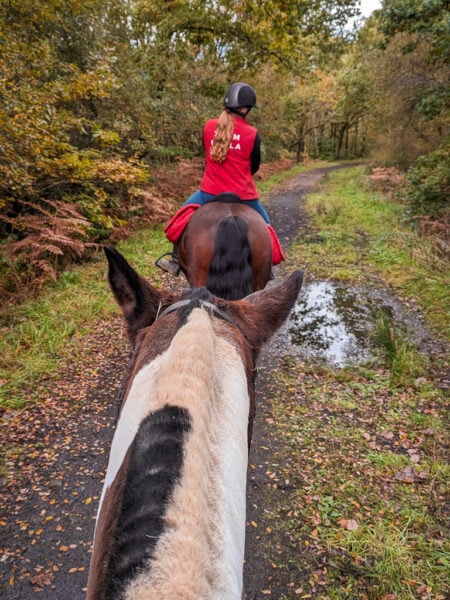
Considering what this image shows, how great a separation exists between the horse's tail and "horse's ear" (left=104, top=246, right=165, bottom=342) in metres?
1.57

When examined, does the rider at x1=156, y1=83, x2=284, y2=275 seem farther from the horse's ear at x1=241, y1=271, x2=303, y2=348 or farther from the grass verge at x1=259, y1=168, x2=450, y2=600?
the horse's ear at x1=241, y1=271, x2=303, y2=348

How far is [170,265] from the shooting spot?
16.6ft

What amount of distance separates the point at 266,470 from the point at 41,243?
5342 millimetres

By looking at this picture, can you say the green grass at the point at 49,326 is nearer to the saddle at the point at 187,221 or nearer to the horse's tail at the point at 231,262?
the saddle at the point at 187,221

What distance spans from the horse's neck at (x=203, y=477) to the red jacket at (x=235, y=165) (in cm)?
336

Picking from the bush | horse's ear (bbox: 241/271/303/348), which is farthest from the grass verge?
the bush

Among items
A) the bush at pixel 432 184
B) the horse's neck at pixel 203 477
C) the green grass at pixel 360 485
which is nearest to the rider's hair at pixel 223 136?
the green grass at pixel 360 485

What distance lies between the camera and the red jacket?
404cm

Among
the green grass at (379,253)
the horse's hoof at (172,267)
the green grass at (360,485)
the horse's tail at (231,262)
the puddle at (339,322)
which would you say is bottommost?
the green grass at (360,485)

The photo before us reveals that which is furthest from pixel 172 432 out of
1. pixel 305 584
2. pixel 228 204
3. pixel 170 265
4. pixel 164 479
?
pixel 170 265

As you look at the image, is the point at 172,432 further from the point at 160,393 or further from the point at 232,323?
the point at 232,323

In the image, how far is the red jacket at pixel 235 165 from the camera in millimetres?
4038

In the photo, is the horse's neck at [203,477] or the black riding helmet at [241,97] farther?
the black riding helmet at [241,97]

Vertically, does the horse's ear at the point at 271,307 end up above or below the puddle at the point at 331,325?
above
